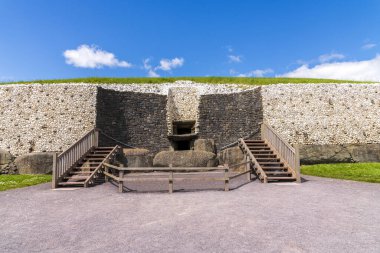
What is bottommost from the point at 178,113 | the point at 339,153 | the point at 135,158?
the point at 135,158

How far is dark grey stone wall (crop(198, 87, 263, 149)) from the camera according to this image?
21.2 metres

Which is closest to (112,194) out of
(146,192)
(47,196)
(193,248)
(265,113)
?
(146,192)

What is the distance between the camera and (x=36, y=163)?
57.4 feet

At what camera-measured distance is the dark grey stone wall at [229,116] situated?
21.2 m

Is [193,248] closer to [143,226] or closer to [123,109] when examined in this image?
[143,226]

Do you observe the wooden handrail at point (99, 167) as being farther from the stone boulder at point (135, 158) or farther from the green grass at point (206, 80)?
the green grass at point (206, 80)

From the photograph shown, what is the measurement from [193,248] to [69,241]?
2.47 metres

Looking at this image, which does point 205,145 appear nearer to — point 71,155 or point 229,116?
point 229,116

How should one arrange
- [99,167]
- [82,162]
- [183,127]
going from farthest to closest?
[183,127]
[82,162]
[99,167]

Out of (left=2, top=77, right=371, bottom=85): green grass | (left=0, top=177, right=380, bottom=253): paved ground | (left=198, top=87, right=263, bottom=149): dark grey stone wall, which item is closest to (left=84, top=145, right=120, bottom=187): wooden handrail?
(left=0, top=177, right=380, bottom=253): paved ground

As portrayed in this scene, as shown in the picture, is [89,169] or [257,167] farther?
[89,169]

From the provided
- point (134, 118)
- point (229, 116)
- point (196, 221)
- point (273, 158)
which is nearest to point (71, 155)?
point (134, 118)

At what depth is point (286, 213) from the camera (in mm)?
6824

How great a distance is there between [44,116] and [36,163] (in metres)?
3.78
